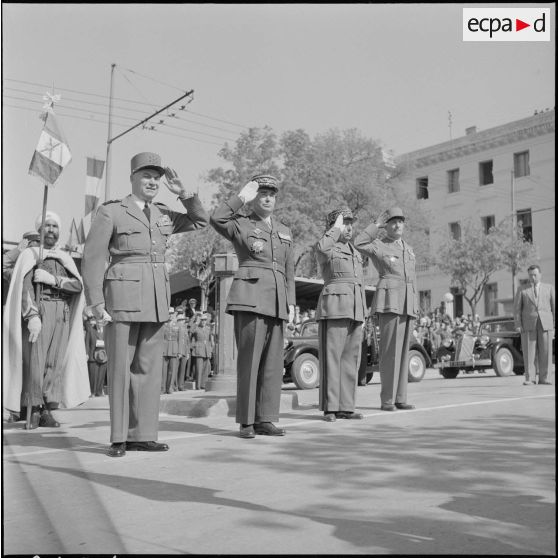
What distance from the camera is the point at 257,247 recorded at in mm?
5703

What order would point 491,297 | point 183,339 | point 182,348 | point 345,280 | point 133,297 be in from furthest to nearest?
point 491,297, point 183,339, point 182,348, point 345,280, point 133,297

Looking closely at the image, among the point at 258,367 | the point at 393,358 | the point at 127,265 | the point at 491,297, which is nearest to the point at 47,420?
the point at 258,367

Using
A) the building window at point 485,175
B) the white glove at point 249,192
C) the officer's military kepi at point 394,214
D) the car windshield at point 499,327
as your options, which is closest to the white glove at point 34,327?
the white glove at point 249,192

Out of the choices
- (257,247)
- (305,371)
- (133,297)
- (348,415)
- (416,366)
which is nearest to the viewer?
(133,297)

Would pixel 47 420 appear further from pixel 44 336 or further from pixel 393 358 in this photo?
pixel 393 358

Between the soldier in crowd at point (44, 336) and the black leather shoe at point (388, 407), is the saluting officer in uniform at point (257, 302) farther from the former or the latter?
the black leather shoe at point (388, 407)

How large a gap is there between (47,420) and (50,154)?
7.70 feet

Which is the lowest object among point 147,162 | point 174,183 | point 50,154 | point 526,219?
point 526,219

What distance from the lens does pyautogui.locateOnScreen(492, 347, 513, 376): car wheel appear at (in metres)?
15.1

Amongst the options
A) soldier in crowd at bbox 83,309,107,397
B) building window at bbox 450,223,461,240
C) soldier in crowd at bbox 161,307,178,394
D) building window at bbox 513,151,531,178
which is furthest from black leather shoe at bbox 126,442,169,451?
building window at bbox 450,223,461,240

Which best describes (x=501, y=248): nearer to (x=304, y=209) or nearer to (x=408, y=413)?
(x=304, y=209)

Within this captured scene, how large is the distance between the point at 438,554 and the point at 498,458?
6.31 ft

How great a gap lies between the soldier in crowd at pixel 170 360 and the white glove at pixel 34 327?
812 cm

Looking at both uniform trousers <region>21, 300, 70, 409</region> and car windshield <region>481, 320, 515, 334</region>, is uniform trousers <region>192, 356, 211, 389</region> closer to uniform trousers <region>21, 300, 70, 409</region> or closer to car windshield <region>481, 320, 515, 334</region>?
car windshield <region>481, 320, 515, 334</region>
